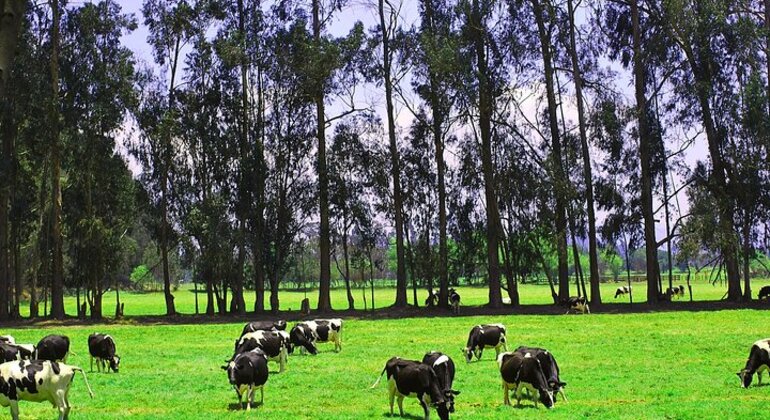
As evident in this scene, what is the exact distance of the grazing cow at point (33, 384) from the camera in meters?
13.9

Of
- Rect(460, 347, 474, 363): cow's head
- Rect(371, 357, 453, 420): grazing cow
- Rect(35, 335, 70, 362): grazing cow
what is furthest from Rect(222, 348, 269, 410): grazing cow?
Rect(460, 347, 474, 363): cow's head

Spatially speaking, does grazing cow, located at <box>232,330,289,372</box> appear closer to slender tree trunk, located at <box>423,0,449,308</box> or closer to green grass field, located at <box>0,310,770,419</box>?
green grass field, located at <box>0,310,770,419</box>

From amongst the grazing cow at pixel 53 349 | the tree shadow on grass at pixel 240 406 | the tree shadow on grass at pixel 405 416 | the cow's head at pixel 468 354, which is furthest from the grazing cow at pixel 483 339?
the grazing cow at pixel 53 349

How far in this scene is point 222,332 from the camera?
3662 cm

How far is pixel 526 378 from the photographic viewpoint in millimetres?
15609

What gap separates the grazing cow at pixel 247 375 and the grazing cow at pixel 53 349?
7656 mm

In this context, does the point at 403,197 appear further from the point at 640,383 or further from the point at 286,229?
the point at 640,383

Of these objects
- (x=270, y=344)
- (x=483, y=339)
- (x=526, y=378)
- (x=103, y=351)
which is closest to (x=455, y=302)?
(x=483, y=339)

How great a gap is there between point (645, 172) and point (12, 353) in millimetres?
40681

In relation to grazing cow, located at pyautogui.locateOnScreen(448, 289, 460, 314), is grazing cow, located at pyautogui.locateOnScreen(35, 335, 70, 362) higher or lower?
higher

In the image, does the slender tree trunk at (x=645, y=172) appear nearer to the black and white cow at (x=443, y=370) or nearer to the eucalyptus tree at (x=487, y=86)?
the eucalyptus tree at (x=487, y=86)

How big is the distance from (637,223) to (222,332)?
29.7m

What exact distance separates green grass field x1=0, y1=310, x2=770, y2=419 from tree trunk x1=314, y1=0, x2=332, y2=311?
14.8 m

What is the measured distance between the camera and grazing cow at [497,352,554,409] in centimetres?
1549
